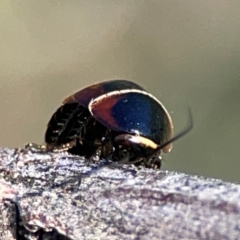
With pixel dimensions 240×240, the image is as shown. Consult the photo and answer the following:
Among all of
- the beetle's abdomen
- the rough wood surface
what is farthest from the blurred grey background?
the rough wood surface

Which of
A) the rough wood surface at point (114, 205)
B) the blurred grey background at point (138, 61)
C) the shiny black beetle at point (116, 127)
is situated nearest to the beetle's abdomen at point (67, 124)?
the shiny black beetle at point (116, 127)

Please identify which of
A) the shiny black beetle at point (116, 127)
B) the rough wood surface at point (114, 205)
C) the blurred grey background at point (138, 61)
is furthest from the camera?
the blurred grey background at point (138, 61)

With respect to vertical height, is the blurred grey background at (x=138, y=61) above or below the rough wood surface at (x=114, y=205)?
above

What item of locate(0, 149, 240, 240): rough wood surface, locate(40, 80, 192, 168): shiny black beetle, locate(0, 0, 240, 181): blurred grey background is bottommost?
locate(0, 149, 240, 240): rough wood surface

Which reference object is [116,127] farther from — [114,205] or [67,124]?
→ [114,205]

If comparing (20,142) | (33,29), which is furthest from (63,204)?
(33,29)

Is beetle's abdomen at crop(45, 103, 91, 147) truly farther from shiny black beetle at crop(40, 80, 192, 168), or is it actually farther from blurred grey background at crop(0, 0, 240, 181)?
blurred grey background at crop(0, 0, 240, 181)

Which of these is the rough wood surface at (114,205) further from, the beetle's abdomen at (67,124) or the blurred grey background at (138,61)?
the blurred grey background at (138,61)
